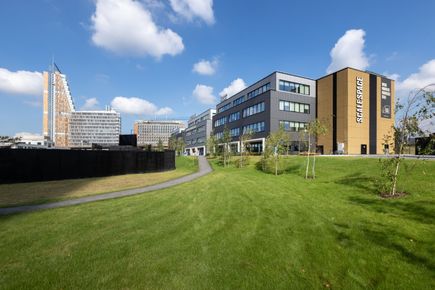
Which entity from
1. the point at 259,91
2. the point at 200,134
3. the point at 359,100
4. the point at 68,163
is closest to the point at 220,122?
the point at 259,91

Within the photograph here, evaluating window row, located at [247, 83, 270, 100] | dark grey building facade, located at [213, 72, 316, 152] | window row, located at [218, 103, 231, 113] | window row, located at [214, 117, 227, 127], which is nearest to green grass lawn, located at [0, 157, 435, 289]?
dark grey building facade, located at [213, 72, 316, 152]

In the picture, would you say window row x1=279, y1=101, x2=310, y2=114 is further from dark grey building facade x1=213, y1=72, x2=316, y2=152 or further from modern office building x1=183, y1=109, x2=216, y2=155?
modern office building x1=183, y1=109, x2=216, y2=155

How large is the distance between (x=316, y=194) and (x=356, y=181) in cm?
450

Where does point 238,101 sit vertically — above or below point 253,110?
above

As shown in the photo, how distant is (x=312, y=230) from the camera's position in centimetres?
655

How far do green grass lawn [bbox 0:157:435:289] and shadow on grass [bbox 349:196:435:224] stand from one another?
3 centimetres

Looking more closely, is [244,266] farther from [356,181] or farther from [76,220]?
[356,181]

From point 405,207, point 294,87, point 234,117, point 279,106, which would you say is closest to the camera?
point 405,207

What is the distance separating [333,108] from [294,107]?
734 centimetres

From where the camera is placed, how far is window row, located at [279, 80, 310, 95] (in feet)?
159

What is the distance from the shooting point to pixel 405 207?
27.8ft

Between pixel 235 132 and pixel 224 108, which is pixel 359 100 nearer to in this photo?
pixel 235 132

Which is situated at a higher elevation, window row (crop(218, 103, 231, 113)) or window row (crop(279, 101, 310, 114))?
window row (crop(218, 103, 231, 113))

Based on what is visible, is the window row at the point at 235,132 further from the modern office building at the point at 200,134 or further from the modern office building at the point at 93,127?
the modern office building at the point at 93,127
